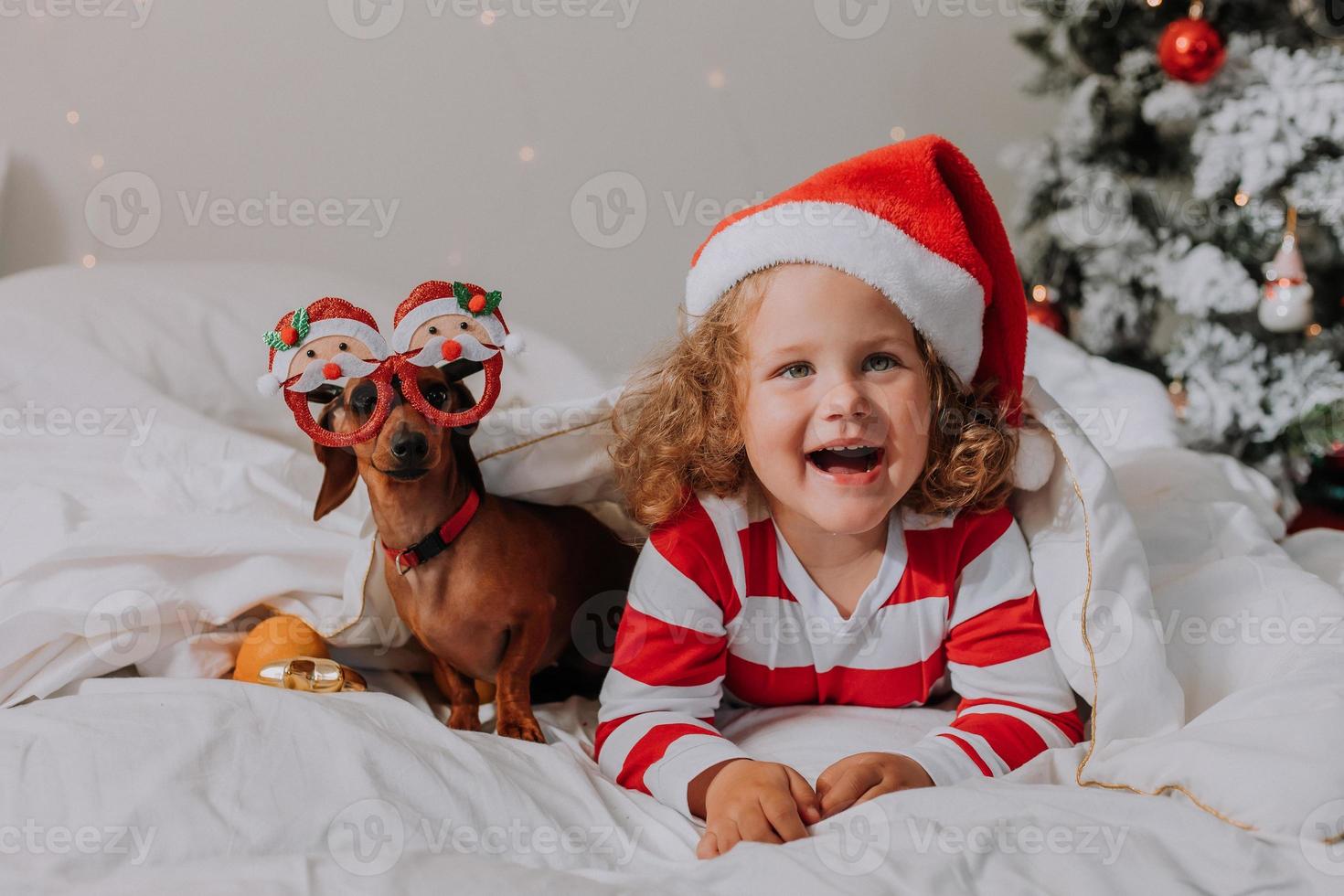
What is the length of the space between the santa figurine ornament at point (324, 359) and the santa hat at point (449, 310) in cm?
2

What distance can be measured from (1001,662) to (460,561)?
0.51m

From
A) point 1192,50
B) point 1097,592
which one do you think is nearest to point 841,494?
point 1097,592

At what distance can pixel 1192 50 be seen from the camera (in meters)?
1.87

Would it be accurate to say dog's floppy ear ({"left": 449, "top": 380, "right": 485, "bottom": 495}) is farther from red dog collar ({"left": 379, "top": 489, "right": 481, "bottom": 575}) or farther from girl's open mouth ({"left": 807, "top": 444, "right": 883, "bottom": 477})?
girl's open mouth ({"left": 807, "top": 444, "right": 883, "bottom": 477})

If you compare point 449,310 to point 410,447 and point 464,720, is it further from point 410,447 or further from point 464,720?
point 464,720

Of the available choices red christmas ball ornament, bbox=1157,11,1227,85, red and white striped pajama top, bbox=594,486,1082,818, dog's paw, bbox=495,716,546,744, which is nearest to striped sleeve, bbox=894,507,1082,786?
red and white striped pajama top, bbox=594,486,1082,818

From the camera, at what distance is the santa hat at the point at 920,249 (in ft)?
3.00

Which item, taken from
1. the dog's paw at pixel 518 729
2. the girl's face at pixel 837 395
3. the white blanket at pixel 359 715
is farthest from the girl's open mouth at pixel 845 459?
the dog's paw at pixel 518 729

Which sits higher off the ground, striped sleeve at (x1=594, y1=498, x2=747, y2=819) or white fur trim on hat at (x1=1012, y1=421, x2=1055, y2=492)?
white fur trim on hat at (x1=1012, y1=421, x2=1055, y2=492)

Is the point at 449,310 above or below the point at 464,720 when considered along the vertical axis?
above

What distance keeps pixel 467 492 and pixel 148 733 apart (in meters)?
0.32

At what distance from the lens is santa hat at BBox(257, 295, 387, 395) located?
864 millimetres

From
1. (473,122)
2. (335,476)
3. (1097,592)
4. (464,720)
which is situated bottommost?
(464,720)

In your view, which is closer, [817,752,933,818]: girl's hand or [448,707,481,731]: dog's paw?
[817,752,933,818]: girl's hand
